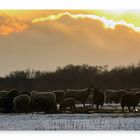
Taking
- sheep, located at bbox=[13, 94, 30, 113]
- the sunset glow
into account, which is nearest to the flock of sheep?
sheep, located at bbox=[13, 94, 30, 113]

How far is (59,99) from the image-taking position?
3.25 metres

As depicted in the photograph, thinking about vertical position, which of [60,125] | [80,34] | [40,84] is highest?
[80,34]

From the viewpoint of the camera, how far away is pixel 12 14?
3299mm

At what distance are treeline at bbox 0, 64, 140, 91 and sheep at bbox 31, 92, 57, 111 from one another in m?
0.04

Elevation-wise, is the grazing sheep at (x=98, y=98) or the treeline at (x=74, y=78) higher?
the treeline at (x=74, y=78)

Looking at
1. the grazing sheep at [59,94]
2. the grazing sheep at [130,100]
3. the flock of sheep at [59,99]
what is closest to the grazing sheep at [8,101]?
the flock of sheep at [59,99]

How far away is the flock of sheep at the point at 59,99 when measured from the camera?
3.23 metres

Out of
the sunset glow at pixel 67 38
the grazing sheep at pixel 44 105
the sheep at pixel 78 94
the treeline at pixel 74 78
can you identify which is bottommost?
the grazing sheep at pixel 44 105

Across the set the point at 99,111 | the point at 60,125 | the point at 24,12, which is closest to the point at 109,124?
the point at 99,111

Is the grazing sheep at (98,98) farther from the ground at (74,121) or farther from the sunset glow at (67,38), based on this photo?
the sunset glow at (67,38)

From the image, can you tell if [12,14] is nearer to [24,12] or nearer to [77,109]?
[24,12]

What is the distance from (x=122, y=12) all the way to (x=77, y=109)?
67 cm

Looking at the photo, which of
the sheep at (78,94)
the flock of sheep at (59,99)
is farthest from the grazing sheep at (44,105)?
the sheep at (78,94)

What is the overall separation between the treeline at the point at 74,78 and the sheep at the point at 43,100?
0.12ft
